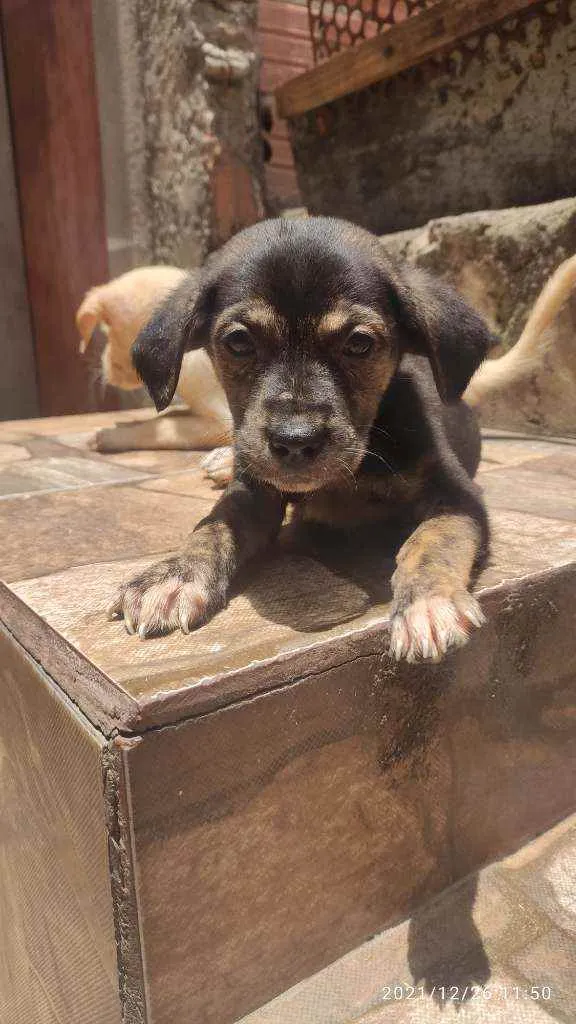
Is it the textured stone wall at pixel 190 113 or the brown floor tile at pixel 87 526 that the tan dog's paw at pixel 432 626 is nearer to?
the brown floor tile at pixel 87 526

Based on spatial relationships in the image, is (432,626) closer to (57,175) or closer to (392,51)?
(392,51)

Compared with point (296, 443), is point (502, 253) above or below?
above

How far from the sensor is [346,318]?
2.03 meters

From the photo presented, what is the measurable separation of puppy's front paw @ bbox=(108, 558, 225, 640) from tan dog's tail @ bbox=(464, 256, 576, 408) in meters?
2.29

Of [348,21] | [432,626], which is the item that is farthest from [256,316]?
[348,21]

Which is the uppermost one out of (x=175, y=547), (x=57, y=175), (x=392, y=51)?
(x=392, y=51)

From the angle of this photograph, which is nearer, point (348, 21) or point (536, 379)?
point (536, 379)

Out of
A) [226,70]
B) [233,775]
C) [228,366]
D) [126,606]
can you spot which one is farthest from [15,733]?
[226,70]

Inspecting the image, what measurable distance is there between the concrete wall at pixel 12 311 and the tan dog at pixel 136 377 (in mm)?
3715

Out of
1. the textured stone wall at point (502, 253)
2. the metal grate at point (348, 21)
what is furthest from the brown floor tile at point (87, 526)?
the metal grate at point (348, 21)

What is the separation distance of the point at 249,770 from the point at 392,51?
4889 millimetres

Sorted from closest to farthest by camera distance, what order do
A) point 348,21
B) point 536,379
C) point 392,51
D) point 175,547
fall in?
point 175,547
point 536,379
point 392,51
point 348,21

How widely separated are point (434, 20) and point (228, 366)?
3731mm

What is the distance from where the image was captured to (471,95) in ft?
15.6
